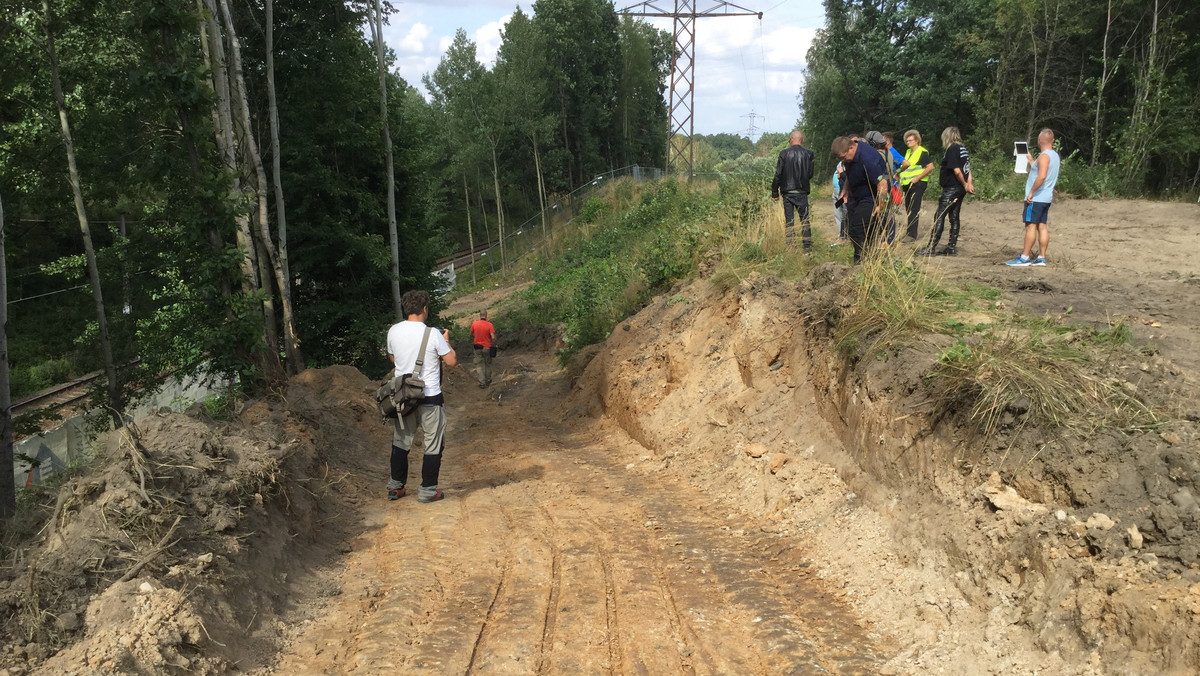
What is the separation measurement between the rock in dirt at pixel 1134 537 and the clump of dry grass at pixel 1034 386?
2.37 feet

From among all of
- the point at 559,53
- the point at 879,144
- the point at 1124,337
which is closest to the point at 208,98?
the point at 879,144

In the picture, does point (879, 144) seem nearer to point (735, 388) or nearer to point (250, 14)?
point (735, 388)

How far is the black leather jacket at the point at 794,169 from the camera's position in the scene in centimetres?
1056

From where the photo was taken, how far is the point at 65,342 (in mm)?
28719

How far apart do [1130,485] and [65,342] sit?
34.2 meters

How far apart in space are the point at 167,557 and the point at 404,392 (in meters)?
2.72

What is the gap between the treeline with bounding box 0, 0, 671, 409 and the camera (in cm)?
1073

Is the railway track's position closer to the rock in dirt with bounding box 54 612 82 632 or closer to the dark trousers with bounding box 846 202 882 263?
the rock in dirt with bounding box 54 612 82 632

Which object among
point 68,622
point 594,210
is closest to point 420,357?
point 68,622

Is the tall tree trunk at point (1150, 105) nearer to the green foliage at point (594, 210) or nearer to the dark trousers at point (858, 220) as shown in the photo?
the dark trousers at point (858, 220)

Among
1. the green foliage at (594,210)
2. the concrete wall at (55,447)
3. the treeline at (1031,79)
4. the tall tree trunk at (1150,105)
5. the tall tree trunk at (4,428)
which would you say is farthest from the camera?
the green foliage at (594,210)

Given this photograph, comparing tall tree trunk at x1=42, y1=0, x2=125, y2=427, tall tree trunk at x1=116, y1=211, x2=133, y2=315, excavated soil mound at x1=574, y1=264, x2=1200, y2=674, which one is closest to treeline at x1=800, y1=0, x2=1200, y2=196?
excavated soil mound at x1=574, y1=264, x2=1200, y2=674

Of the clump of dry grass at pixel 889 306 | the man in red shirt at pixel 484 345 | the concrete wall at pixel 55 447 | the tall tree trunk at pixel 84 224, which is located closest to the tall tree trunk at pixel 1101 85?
the man in red shirt at pixel 484 345

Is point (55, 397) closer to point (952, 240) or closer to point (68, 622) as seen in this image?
point (68, 622)
